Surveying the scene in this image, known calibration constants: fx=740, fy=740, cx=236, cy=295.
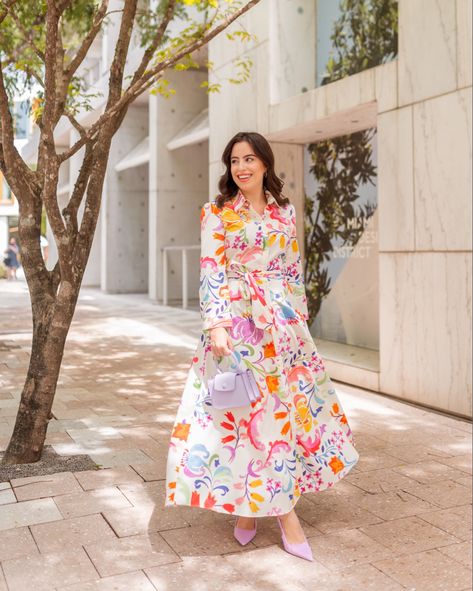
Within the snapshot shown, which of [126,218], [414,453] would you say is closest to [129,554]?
[414,453]

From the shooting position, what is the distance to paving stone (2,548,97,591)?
10.2ft

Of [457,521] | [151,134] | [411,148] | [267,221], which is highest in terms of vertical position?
[151,134]

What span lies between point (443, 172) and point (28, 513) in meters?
4.35

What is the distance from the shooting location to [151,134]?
61.6 feet

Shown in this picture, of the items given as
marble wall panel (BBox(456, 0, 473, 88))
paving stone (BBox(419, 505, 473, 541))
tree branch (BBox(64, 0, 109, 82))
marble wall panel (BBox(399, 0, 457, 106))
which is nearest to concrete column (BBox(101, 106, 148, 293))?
marble wall panel (BBox(399, 0, 457, 106))

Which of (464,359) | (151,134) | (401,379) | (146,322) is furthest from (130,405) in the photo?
(151,134)

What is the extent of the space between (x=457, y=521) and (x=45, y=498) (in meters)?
2.25

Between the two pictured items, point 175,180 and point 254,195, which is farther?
point 175,180

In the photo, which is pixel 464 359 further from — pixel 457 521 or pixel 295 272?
pixel 295 272

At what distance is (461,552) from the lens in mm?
3527

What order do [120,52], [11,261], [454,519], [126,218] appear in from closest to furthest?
1. [454,519]
2. [120,52]
3. [126,218]
4. [11,261]

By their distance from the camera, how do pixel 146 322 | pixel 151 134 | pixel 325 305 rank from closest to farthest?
pixel 325 305
pixel 146 322
pixel 151 134

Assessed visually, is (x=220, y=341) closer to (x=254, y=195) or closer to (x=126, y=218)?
(x=254, y=195)

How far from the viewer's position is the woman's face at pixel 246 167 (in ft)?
11.3
